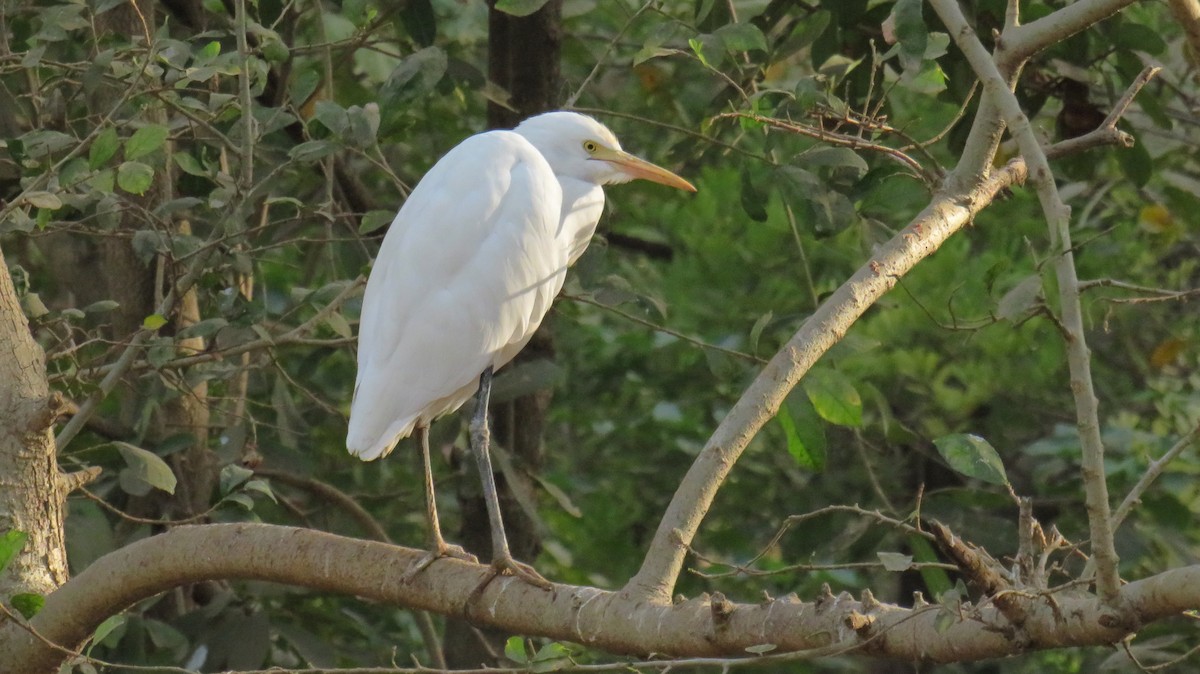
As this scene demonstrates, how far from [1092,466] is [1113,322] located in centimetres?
381

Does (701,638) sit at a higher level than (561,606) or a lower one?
higher

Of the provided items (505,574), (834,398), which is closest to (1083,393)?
(834,398)

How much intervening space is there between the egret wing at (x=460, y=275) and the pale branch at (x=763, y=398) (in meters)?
1.05

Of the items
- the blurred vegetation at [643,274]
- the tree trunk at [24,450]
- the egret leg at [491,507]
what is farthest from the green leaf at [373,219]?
the tree trunk at [24,450]

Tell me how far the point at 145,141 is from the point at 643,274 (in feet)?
9.41

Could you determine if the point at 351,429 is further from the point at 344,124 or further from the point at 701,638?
the point at 701,638

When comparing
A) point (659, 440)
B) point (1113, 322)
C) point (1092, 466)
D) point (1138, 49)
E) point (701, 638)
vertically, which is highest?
point (1138, 49)

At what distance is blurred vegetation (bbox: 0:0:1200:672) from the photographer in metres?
2.80

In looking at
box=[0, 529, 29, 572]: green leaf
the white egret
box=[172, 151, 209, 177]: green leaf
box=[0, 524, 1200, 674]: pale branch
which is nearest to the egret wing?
the white egret

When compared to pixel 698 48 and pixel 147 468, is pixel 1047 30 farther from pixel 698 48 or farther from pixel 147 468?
pixel 147 468

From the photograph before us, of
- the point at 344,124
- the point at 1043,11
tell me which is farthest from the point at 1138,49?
the point at 344,124

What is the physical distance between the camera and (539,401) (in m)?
4.34

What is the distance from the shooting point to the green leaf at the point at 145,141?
2537 millimetres

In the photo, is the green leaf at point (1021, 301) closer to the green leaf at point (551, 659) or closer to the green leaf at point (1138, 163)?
the green leaf at point (551, 659)
